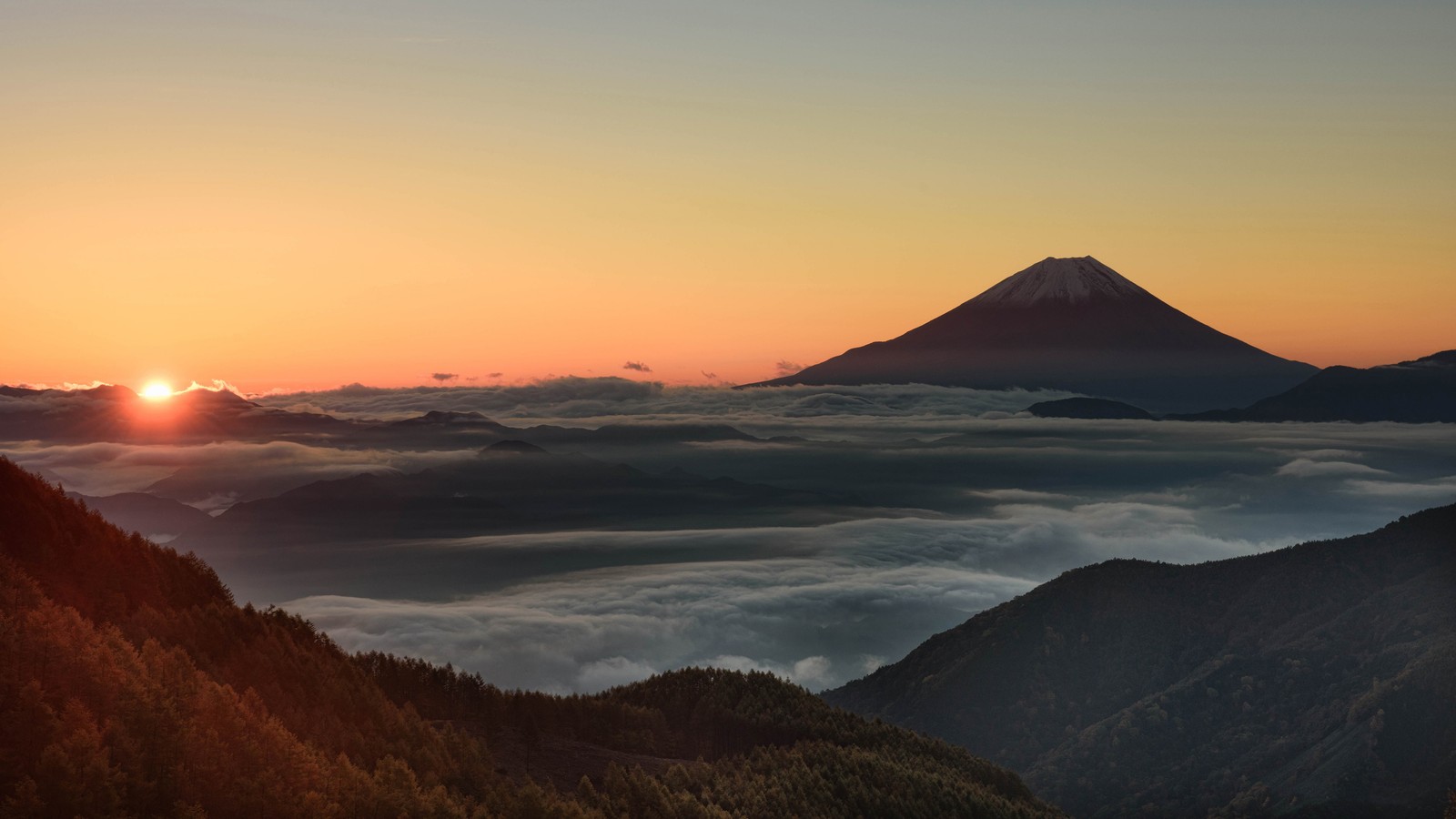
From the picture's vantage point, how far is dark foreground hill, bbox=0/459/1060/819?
4666 cm

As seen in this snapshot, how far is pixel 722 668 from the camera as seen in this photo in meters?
141

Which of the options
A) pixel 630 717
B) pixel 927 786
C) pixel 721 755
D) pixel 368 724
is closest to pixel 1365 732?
pixel 927 786

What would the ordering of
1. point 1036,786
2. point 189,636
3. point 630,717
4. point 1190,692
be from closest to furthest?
1. point 189,636
2. point 630,717
3. point 1036,786
4. point 1190,692

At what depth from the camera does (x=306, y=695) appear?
70.5 m

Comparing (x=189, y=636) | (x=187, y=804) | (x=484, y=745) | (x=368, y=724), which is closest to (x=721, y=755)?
(x=484, y=745)

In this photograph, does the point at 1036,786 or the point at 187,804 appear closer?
the point at 187,804

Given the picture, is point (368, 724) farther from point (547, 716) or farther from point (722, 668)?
point (722, 668)

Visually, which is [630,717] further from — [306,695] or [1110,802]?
[1110,802]

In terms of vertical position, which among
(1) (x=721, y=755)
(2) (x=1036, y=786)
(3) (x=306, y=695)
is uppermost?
(3) (x=306, y=695)

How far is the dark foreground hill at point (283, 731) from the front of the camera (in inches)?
1837

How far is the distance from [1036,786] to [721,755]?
8083cm

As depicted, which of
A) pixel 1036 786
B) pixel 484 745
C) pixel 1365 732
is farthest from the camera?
pixel 1036 786

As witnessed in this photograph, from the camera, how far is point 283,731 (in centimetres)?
5581

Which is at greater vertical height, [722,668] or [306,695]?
[306,695]
